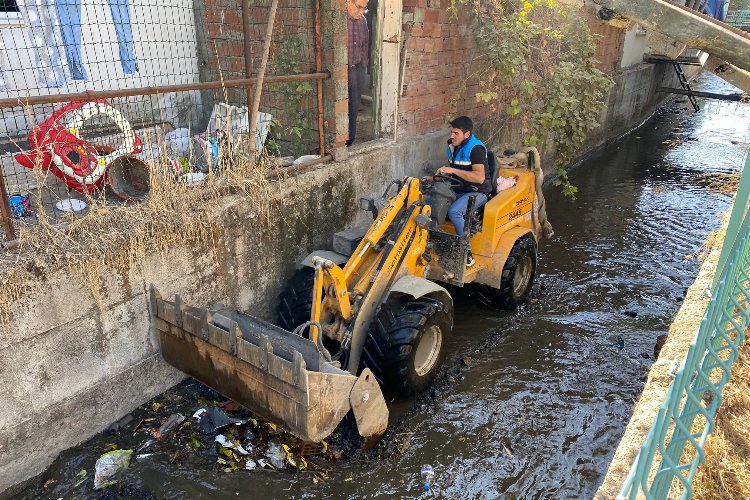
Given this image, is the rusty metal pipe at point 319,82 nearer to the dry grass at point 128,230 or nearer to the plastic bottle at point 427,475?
the dry grass at point 128,230

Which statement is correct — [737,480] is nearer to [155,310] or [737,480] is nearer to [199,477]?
[199,477]

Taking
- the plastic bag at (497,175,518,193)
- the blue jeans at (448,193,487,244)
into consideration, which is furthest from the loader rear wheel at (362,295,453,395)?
the plastic bag at (497,175,518,193)

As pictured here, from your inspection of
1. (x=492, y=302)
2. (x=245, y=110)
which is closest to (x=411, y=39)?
(x=245, y=110)

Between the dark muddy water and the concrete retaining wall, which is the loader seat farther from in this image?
the concrete retaining wall

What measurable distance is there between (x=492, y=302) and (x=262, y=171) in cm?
296

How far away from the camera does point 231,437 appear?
4277 millimetres

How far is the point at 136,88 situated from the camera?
517cm

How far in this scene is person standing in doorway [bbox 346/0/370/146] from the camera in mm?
6980

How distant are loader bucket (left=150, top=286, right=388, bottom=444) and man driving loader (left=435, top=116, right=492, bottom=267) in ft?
7.36

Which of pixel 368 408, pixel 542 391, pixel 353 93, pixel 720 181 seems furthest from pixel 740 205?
pixel 720 181

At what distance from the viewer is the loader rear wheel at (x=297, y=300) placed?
16.2 feet

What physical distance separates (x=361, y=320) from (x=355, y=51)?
4148 millimetres

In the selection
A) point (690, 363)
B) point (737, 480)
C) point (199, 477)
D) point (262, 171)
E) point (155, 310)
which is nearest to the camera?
point (690, 363)

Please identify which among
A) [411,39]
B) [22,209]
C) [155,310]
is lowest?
[155,310]
